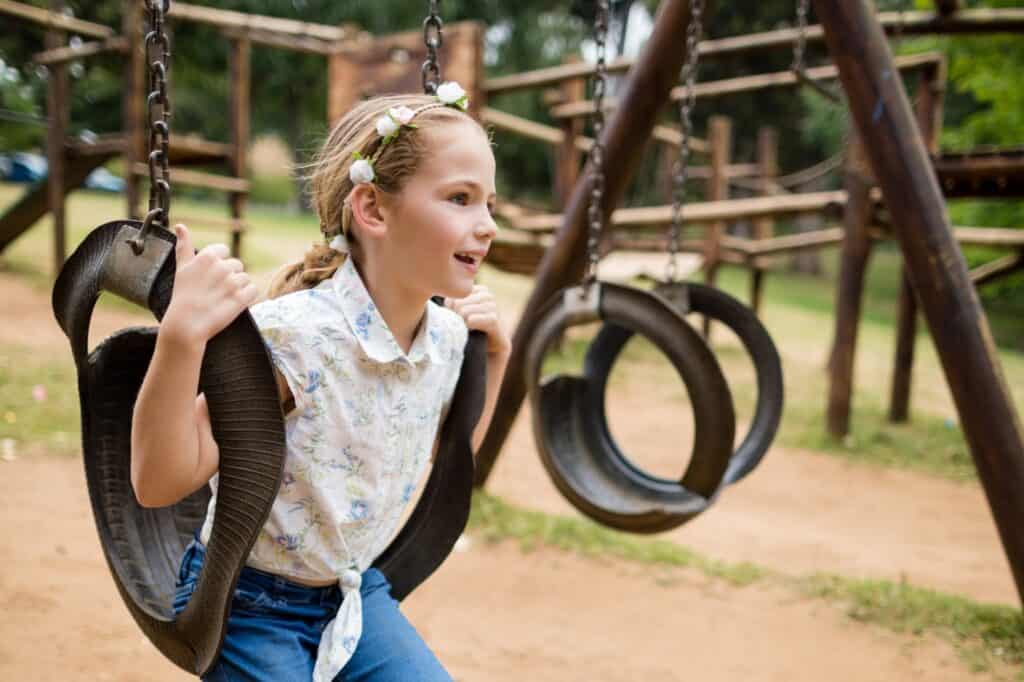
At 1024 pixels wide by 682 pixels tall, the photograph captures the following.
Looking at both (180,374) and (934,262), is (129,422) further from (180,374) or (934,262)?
(934,262)

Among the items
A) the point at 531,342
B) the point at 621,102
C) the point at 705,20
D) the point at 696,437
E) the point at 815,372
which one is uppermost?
the point at 705,20

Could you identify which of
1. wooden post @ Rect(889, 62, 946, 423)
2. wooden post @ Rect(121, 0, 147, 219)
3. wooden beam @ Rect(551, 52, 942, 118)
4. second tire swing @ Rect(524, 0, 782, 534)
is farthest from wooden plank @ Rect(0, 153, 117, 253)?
wooden post @ Rect(889, 62, 946, 423)

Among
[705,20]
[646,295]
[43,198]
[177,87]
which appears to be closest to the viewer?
[646,295]

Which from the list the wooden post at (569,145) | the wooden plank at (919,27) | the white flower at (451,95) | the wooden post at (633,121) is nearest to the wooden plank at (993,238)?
the wooden plank at (919,27)

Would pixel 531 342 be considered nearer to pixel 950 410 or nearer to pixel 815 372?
pixel 950 410

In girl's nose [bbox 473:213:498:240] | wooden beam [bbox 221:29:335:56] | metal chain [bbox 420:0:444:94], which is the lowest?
girl's nose [bbox 473:213:498:240]

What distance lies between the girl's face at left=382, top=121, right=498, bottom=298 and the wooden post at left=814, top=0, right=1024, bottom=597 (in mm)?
1959

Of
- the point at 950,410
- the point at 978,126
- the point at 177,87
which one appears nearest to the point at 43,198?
the point at 950,410

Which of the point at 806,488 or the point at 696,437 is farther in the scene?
the point at 806,488

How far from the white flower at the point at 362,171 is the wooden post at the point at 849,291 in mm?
5132

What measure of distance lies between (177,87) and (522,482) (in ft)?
103

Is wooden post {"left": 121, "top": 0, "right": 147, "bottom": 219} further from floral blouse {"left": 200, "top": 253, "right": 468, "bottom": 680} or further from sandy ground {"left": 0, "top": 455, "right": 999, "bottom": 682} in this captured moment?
floral blouse {"left": 200, "top": 253, "right": 468, "bottom": 680}

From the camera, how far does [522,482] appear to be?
490 cm

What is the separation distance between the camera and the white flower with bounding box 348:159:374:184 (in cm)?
157
